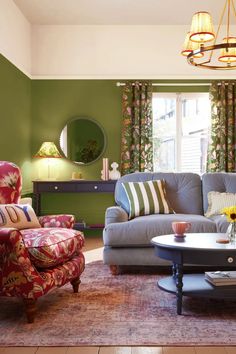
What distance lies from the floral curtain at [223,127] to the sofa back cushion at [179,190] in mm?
1733

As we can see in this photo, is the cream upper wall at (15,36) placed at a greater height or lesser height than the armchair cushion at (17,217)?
greater

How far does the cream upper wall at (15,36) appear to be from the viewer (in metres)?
5.32

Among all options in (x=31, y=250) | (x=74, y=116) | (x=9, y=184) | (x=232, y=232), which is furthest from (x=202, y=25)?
(x=74, y=116)

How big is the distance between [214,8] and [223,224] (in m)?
3.34

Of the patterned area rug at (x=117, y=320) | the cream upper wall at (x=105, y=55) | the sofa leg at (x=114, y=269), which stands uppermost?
the cream upper wall at (x=105, y=55)

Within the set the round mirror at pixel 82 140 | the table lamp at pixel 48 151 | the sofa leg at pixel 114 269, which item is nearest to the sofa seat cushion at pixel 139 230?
the sofa leg at pixel 114 269

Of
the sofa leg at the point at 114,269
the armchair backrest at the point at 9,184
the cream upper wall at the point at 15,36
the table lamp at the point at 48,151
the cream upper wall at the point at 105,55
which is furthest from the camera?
the cream upper wall at the point at 105,55

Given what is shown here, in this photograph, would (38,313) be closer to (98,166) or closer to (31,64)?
(98,166)

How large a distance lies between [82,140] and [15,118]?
3.74ft

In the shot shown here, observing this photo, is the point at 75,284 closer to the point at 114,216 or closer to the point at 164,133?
the point at 114,216

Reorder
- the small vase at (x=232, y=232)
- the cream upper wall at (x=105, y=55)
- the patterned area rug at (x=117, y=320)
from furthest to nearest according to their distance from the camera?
the cream upper wall at (x=105, y=55), the small vase at (x=232, y=232), the patterned area rug at (x=117, y=320)

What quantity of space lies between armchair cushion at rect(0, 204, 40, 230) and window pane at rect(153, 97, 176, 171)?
3503mm

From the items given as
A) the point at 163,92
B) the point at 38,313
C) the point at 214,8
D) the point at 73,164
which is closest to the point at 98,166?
the point at 73,164

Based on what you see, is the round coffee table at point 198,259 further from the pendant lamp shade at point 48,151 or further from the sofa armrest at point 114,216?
the pendant lamp shade at point 48,151
